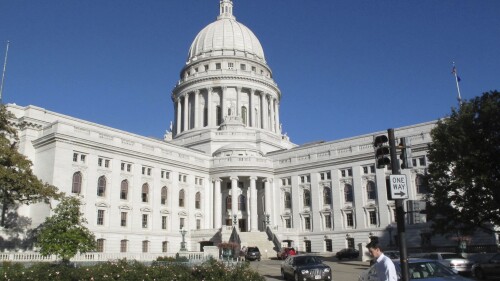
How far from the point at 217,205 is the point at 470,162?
1640 inches

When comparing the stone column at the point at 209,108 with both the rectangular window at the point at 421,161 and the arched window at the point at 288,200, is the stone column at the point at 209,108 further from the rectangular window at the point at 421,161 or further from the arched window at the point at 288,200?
the rectangular window at the point at 421,161

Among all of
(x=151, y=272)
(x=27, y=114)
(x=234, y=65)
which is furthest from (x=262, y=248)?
(x=234, y=65)

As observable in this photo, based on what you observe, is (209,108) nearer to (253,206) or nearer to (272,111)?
(272,111)

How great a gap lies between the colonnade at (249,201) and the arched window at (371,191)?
49.6 feet

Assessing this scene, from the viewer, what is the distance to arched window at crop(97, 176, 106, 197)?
186ft

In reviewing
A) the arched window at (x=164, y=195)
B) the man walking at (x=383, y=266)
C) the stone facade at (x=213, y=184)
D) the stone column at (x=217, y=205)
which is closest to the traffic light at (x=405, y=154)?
the man walking at (x=383, y=266)

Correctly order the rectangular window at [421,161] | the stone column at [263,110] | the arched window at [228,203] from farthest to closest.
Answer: the stone column at [263,110]
the arched window at [228,203]
the rectangular window at [421,161]

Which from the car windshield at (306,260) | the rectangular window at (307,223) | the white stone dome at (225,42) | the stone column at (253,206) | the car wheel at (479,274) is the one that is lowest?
the car wheel at (479,274)

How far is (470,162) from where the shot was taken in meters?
34.2

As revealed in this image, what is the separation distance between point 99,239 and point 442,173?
126ft

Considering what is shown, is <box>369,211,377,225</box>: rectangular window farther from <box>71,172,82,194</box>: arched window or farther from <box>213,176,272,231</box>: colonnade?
<box>71,172,82,194</box>: arched window

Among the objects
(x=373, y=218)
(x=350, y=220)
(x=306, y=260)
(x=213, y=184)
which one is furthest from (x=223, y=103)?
(x=306, y=260)

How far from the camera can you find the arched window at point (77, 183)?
54.1 metres

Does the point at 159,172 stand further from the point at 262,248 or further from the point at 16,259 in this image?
the point at 16,259
